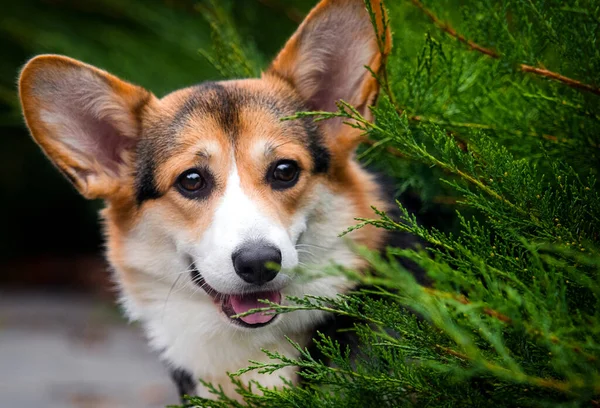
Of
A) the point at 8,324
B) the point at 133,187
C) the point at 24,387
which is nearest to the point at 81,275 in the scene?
the point at 8,324

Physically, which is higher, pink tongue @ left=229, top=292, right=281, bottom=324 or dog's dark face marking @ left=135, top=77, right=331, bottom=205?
dog's dark face marking @ left=135, top=77, right=331, bottom=205

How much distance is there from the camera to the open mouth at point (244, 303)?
2.38 m

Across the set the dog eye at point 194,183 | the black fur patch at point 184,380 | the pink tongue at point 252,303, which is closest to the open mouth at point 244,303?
the pink tongue at point 252,303

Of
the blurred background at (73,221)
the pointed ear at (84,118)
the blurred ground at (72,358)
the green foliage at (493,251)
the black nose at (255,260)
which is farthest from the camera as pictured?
the blurred ground at (72,358)

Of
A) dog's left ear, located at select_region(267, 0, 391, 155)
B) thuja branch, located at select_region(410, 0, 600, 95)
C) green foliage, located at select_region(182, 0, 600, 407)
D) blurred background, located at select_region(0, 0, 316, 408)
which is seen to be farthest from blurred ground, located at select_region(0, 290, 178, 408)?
thuja branch, located at select_region(410, 0, 600, 95)

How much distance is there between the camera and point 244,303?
2.42m

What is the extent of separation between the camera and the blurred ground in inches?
204

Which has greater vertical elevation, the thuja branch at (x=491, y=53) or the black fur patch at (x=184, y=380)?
the thuja branch at (x=491, y=53)

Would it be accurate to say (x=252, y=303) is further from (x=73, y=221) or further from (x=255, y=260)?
(x=73, y=221)

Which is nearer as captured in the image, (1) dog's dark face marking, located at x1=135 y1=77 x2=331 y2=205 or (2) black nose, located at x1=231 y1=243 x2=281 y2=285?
(2) black nose, located at x1=231 y1=243 x2=281 y2=285

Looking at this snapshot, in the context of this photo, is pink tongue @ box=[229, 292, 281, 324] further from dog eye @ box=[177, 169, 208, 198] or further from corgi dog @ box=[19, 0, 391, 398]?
dog eye @ box=[177, 169, 208, 198]

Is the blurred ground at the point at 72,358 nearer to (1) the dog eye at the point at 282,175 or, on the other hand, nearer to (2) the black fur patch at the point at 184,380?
(2) the black fur patch at the point at 184,380

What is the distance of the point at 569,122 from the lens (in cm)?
203

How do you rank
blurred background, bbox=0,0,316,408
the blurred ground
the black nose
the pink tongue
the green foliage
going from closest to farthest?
the green foliage < the black nose < the pink tongue < blurred background, bbox=0,0,316,408 < the blurred ground
